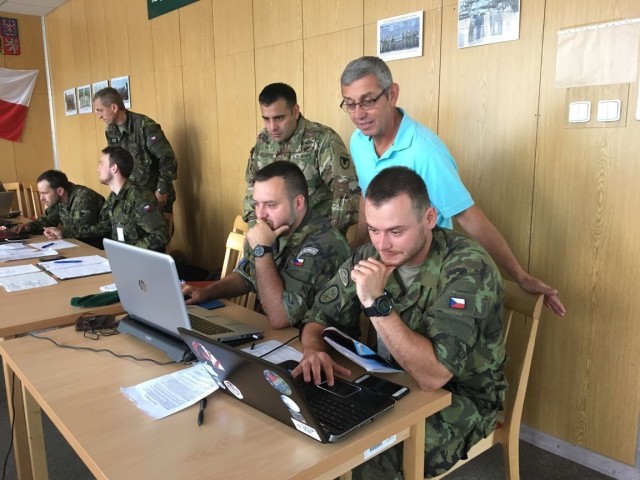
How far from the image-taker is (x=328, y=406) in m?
1.20

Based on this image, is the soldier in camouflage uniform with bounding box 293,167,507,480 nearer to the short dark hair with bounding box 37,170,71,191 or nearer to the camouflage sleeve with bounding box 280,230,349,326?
the camouflage sleeve with bounding box 280,230,349,326

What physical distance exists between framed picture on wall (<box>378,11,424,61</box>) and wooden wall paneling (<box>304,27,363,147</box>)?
7.5 inches

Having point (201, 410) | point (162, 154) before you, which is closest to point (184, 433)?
point (201, 410)

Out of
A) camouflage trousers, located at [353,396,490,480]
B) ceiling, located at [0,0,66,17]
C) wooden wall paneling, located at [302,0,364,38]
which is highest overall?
ceiling, located at [0,0,66,17]

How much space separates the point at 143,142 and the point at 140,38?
1251mm

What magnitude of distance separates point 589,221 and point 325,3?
195 cm

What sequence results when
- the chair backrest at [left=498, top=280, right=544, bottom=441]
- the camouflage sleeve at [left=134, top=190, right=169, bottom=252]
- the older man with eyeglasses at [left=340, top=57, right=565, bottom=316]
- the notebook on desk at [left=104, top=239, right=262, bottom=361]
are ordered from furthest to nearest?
the camouflage sleeve at [left=134, top=190, right=169, bottom=252]
the older man with eyeglasses at [left=340, top=57, right=565, bottom=316]
the chair backrest at [left=498, top=280, right=544, bottom=441]
the notebook on desk at [left=104, top=239, right=262, bottom=361]

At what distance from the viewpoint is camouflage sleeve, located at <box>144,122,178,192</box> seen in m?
4.35

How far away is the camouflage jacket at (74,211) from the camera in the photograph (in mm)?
3895

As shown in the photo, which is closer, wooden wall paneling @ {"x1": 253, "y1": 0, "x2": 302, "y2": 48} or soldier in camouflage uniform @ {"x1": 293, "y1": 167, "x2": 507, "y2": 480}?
soldier in camouflage uniform @ {"x1": 293, "y1": 167, "x2": 507, "y2": 480}

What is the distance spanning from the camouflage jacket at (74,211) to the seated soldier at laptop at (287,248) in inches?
87.1

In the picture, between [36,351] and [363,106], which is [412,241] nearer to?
[363,106]

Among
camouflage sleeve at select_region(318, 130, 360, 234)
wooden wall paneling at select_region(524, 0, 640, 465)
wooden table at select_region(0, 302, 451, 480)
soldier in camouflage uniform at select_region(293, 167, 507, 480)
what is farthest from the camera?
camouflage sleeve at select_region(318, 130, 360, 234)

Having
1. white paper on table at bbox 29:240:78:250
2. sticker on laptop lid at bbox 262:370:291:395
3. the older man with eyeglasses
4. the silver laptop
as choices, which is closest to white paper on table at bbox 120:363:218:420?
sticker on laptop lid at bbox 262:370:291:395
